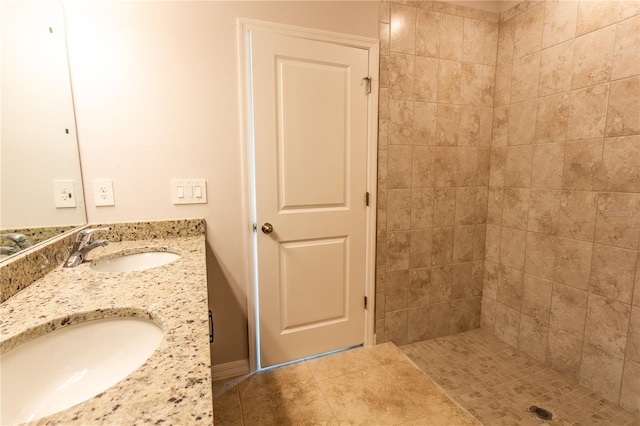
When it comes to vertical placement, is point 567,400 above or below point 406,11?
below

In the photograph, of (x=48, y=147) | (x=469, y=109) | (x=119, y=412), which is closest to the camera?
(x=119, y=412)

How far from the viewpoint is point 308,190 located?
180 cm

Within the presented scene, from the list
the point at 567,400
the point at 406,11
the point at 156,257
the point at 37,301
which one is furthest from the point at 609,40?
the point at 37,301

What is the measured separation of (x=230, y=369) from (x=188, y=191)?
110cm

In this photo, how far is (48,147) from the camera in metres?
1.21

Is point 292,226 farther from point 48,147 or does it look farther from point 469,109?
point 469,109

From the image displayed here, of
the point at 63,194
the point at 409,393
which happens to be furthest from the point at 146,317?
the point at 409,393

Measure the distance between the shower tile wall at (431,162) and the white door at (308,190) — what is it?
0.20 meters

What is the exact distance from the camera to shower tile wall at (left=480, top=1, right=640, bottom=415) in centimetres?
149

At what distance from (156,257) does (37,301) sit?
1.89ft

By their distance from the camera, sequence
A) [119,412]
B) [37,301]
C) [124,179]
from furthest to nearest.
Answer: [124,179] < [37,301] < [119,412]

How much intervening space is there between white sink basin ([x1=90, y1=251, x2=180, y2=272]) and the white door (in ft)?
1.72

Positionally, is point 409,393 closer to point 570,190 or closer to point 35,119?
point 570,190

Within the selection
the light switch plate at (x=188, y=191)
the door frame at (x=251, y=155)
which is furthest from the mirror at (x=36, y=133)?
the door frame at (x=251, y=155)
